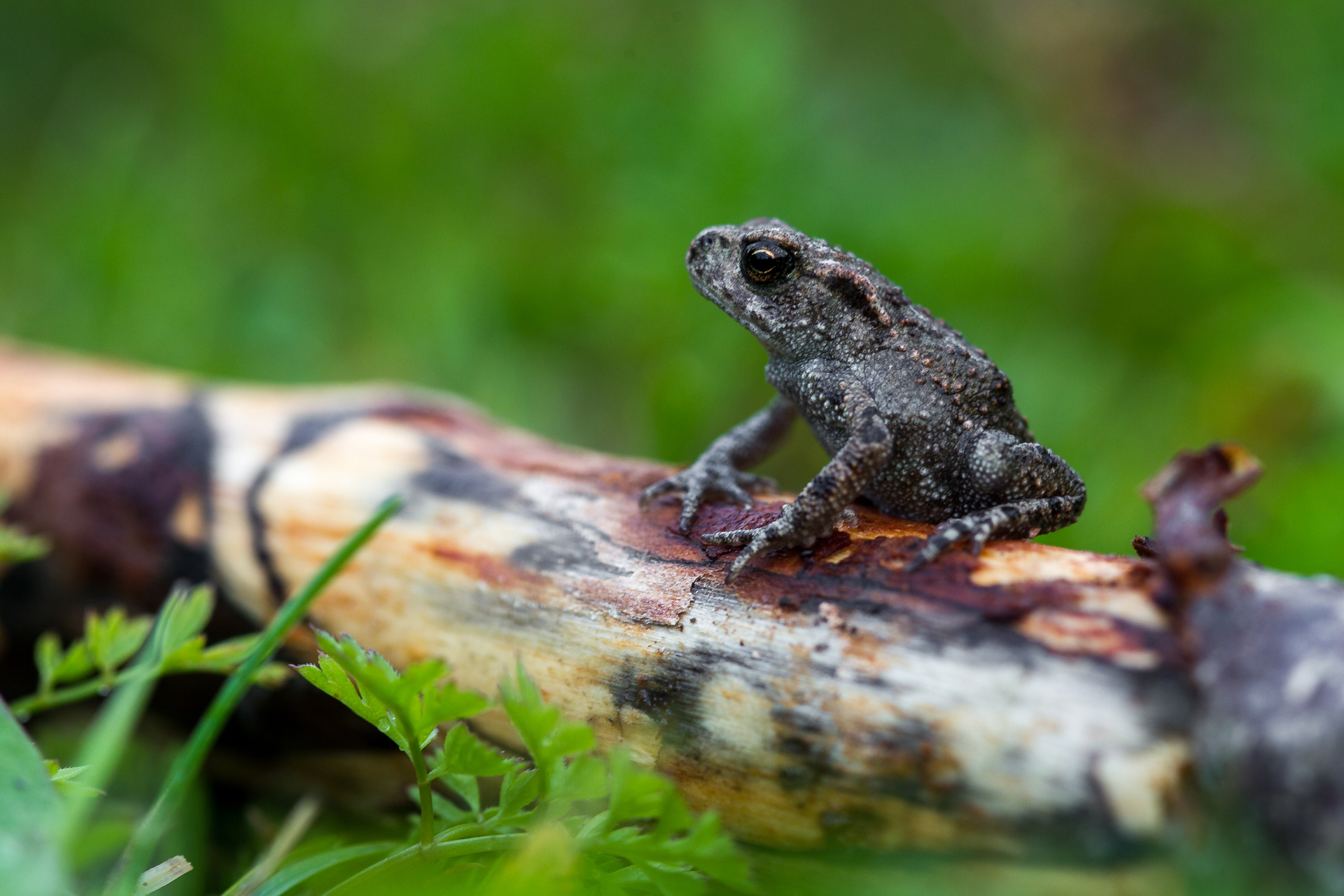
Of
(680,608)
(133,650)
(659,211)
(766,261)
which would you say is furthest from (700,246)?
(659,211)

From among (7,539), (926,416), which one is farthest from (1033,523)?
(7,539)

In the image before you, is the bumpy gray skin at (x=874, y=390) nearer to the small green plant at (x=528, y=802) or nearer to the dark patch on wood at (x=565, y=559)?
the dark patch on wood at (x=565, y=559)

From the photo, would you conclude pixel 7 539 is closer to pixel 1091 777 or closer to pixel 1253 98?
pixel 1091 777

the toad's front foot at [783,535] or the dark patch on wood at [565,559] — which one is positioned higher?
the toad's front foot at [783,535]

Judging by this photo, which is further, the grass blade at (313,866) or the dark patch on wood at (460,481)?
the dark patch on wood at (460,481)

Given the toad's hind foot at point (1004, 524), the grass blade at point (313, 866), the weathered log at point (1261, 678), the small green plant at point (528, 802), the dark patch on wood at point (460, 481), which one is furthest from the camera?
the dark patch on wood at point (460, 481)

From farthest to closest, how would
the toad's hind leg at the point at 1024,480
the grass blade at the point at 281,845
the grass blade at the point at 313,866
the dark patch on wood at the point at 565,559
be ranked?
1. the toad's hind leg at the point at 1024,480
2. the dark patch on wood at the point at 565,559
3. the grass blade at the point at 281,845
4. the grass blade at the point at 313,866

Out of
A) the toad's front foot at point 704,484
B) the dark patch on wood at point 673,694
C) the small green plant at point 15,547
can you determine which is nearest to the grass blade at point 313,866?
the dark patch on wood at point 673,694

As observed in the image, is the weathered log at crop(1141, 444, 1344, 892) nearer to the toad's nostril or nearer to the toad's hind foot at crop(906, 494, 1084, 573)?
the toad's hind foot at crop(906, 494, 1084, 573)

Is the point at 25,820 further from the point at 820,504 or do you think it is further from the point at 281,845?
the point at 820,504

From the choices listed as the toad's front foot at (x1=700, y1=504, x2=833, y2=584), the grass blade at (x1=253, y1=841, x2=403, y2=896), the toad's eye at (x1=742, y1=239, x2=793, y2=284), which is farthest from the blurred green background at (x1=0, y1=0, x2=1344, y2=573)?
the grass blade at (x1=253, y1=841, x2=403, y2=896)
